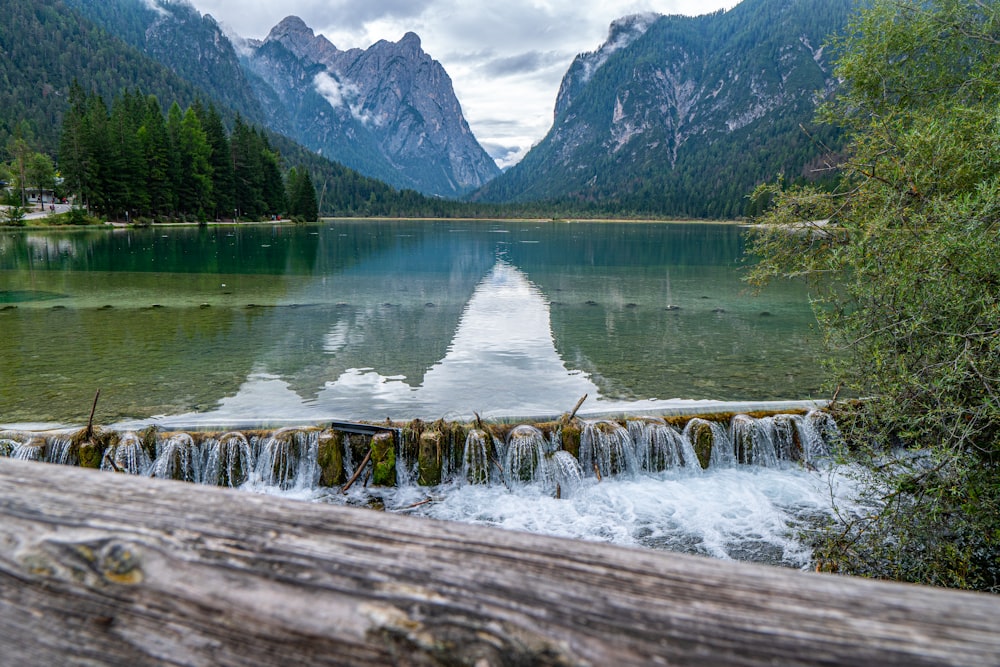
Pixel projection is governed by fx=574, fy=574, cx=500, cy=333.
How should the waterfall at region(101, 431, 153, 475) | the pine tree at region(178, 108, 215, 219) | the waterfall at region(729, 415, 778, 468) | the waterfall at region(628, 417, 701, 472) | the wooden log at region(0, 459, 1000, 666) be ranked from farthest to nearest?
the pine tree at region(178, 108, 215, 219) < the waterfall at region(729, 415, 778, 468) < the waterfall at region(628, 417, 701, 472) < the waterfall at region(101, 431, 153, 475) < the wooden log at region(0, 459, 1000, 666)

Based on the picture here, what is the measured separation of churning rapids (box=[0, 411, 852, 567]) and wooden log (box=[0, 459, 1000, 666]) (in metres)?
8.60

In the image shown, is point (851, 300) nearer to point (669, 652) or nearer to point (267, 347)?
point (669, 652)

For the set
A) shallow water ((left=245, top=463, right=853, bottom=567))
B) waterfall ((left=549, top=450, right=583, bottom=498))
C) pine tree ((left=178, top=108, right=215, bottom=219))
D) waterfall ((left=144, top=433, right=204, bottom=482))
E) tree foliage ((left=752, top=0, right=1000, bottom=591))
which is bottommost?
shallow water ((left=245, top=463, right=853, bottom=567))

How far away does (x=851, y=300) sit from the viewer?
902cm

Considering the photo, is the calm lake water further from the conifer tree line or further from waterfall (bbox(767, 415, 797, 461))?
the conifer tree line

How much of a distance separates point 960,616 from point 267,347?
1971 cm

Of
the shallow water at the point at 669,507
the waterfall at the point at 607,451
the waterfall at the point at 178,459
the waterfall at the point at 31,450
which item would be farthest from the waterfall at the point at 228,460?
the waterfall at the point at 607,451

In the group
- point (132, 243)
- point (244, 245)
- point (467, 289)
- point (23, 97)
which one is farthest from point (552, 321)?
point (23, 97)

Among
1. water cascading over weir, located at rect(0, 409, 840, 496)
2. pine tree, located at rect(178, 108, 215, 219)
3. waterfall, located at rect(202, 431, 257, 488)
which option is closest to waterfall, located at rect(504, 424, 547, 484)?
water cascading over weir, located at rect(0, 409, 840, 496)

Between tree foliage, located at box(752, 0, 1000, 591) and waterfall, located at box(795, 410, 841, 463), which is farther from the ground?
tree foliage, located at box(752, 0, 1000, 591)

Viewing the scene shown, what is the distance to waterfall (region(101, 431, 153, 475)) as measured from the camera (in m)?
10.3

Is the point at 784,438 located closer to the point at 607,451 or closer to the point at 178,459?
the point at 607,451

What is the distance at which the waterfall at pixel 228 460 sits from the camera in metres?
10.6

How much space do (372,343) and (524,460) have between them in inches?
411
